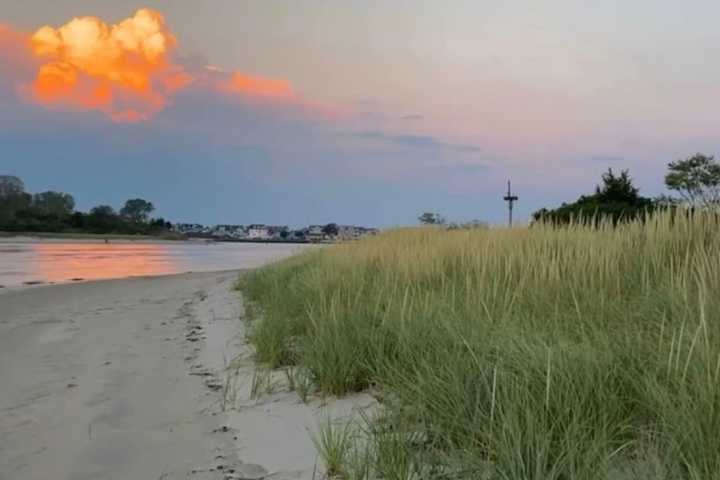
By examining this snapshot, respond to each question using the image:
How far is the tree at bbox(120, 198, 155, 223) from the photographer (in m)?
153

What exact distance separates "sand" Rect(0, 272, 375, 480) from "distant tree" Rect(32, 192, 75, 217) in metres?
127

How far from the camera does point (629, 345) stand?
3668 mm

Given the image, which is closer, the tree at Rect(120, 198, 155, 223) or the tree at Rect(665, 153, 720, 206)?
the tree at Rect(665, 153, 720, 206)

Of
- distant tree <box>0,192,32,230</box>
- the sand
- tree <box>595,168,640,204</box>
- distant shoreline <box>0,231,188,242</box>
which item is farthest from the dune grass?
distant tree <box>0,192,32,230</box>

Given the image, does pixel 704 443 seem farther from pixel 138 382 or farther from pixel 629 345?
pixel 138 382

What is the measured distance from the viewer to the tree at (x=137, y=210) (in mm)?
152712

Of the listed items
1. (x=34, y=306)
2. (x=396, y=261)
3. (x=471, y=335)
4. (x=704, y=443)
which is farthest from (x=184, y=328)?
(x=704, y=443)

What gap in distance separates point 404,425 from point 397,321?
1.94 metres

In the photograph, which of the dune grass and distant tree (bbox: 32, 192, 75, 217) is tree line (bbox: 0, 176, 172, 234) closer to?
distant tree (bbox: 32, 192, 75, 217)

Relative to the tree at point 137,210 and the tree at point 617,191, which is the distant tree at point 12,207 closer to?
the tree at point 137,210

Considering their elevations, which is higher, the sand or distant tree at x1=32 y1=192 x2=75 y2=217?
distant tree at x1=32 y1=192 x2=75 y2=217

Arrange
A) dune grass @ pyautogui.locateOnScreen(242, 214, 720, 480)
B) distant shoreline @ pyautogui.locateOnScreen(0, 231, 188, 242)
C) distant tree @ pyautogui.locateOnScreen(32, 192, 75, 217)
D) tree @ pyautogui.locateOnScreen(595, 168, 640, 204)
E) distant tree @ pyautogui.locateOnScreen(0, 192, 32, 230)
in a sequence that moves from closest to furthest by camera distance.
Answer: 1. dune grass @ pyautogui.locateOnScreen(242, 214, 720, 480)
2. tree @ pyautogui.locateOnScreen(595, 168, 640, 204)
3. distant shoreline @ pyautogui.locateOnScreen(0, 231, 188, 242)
4. distant tree @ pyautogui.locateOnScreen(0, 192, 32, 230)
5. distant tree @ pyautogui.locateOnScreen(32, 192, 75, 217)

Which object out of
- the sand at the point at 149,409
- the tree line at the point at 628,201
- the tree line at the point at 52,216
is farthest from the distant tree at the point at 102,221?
the sand at the point at 149,409

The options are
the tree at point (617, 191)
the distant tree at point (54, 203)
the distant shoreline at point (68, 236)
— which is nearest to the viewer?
the tree at point (617, 191)
